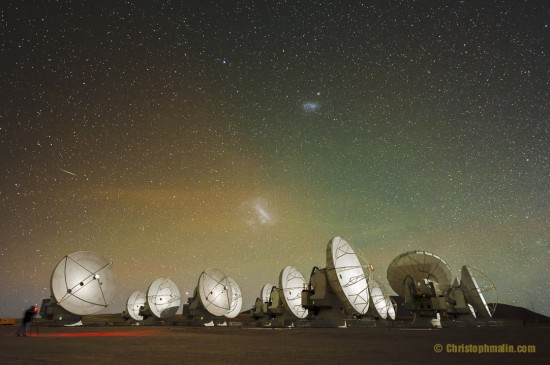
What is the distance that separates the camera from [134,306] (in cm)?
4900

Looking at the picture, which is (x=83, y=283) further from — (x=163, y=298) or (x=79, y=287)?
(x=163, y=298)

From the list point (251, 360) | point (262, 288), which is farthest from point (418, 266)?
point (251, 360)

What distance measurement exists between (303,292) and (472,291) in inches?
744

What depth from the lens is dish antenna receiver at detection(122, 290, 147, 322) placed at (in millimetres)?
48500

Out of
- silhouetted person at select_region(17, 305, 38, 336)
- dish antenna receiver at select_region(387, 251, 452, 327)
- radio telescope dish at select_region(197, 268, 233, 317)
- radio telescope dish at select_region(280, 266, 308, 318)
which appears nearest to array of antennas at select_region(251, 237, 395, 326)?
radio telescope dish at select_region(280, 266, 308, 318)

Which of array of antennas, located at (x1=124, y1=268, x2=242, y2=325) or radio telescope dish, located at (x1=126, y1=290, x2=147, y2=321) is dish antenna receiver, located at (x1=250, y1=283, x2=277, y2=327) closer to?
array of antennas, located at (x1=124, y1=268, x2=242, y2=325)

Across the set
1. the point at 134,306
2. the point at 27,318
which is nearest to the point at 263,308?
the point at 134,306

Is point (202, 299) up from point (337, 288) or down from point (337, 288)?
down

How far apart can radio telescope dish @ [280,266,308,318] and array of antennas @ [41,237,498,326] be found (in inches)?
3.4

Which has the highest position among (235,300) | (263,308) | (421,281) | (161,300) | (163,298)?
(421,281)

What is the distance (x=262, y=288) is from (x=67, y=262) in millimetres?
23628

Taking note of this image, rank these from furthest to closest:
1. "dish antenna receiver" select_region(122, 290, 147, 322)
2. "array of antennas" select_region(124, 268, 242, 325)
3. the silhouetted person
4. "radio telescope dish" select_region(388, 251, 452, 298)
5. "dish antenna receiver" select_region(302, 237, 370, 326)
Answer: "dish antenna receiver" select_region(122, 290, 147, 322) → "array of antennas" select_region(124, 268, 242, 325) → "radio telescope dish" select_region(388, 251, 452, 298) → "dish antenna receiver" select_region(302, 237, 370, 326) → the silhouetted person

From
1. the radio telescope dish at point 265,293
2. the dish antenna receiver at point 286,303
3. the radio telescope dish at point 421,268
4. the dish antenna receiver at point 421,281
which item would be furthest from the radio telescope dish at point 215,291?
the radio telescope dish at point 421,268

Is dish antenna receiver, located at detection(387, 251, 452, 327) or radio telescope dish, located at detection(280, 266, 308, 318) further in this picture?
radio telescope dish, located at detection(280, 266, 308, 318)
